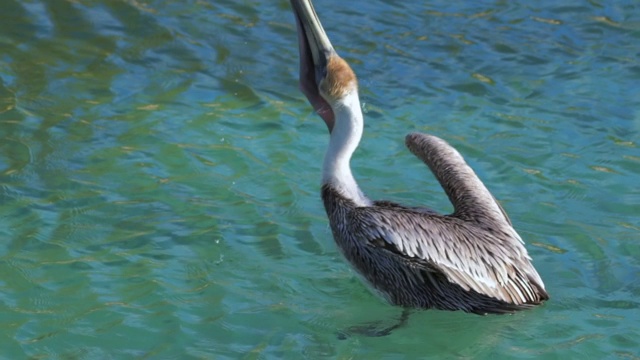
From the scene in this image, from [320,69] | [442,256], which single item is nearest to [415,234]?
[442,256]

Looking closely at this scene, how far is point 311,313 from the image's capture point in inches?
220

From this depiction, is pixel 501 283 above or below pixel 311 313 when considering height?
above

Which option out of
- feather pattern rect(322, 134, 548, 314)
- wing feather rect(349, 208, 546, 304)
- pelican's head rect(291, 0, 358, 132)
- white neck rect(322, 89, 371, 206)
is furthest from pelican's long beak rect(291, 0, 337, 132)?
wing feather rect(349, 208, 546, 304)

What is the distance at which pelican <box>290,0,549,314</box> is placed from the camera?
547 centimetres

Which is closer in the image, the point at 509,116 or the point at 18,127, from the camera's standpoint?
the point at 18,127

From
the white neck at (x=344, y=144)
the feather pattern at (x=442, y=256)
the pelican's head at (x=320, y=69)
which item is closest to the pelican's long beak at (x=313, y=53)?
the pelican's head at (x=320, y=69)

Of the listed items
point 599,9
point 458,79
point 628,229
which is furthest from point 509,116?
point 599,9

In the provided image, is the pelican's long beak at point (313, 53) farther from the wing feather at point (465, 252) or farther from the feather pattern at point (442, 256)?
the wing feather at point (465, 252)

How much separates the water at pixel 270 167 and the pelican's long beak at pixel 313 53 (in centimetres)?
72

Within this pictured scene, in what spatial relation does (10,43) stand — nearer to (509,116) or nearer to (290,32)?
(290,32)

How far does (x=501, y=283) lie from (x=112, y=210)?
2.26 meters

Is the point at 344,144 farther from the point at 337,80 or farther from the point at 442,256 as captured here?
the point at 442,256

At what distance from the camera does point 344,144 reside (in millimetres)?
6023

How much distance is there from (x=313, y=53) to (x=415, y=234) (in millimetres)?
1243
